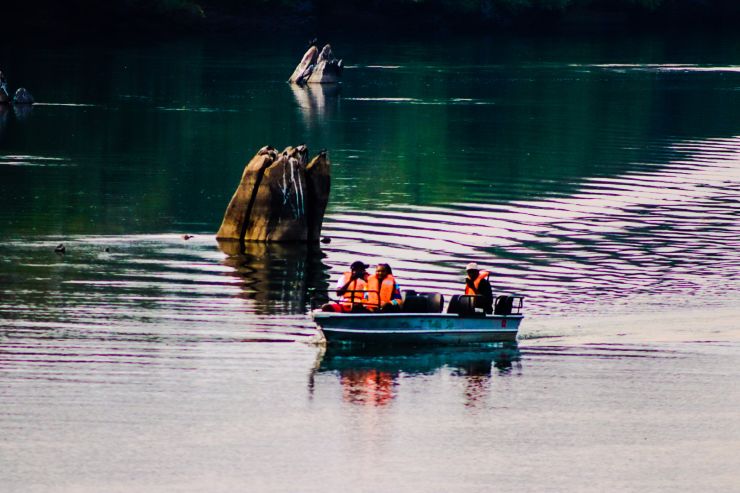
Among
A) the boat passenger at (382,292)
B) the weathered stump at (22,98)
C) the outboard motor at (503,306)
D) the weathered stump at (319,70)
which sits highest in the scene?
the weathered stump at (319,70)

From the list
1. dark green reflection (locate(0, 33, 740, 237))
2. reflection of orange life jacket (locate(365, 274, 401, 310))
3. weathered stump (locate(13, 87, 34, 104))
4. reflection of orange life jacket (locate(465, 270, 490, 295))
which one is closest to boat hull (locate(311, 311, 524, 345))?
reflection of orange life jacket (locate(365, 274, 401, 310))

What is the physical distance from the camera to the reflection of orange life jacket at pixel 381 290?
3988cm

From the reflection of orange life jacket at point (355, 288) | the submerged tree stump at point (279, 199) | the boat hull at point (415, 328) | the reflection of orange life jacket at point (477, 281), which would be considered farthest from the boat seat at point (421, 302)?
the submerged tree stump at point (279, 199)

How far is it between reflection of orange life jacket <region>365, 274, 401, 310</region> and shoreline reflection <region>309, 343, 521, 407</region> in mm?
1139

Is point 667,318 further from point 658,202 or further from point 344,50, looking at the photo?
point 344,50

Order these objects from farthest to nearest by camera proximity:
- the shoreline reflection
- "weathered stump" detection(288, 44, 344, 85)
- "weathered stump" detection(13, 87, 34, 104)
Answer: "weathered stump" detection(288, 44, 344, 85), "weathered stump" detection(13, 87, 34, 104), the shoreline reflection

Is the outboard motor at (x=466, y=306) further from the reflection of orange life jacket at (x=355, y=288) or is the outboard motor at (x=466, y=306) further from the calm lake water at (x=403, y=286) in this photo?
the reflection of orange life jacket at (x=355, y=288)

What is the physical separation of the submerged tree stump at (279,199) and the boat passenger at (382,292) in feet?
44.3

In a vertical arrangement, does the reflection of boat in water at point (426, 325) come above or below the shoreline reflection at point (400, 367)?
above

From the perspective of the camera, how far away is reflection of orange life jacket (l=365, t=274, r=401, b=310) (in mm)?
39875

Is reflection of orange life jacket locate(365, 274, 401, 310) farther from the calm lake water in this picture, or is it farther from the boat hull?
the calm lake water

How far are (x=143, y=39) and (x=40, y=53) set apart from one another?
23.0 m

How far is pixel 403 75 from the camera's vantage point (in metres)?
131

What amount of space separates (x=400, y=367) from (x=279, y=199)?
51.7 feet
